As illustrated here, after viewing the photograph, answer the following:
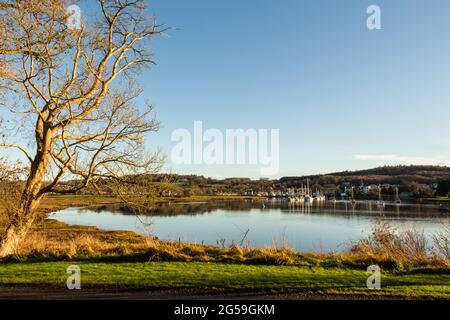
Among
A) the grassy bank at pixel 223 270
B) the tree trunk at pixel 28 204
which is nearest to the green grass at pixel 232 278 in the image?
the grassy bank at pixel 223 270

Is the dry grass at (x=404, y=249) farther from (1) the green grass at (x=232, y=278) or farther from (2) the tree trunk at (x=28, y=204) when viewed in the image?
(2) the tree trunk at (x=28, y=204)

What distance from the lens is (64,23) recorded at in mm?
13750

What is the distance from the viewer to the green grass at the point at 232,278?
28.3ft

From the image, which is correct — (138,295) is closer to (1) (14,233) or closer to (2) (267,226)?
(1) (14,233)

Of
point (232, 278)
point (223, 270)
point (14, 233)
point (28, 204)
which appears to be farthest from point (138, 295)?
point (28, 204)

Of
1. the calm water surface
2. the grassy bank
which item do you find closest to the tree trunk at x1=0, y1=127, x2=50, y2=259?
the grassy bank

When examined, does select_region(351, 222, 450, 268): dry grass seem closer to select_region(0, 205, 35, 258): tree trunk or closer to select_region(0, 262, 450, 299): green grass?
select_region(0, 262, 450, 299): green grass

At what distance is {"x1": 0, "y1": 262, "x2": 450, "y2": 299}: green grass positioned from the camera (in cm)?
863

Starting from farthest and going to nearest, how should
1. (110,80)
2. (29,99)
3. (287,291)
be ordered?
1. (110,80)
2. (29,99)
3. (287,291)
